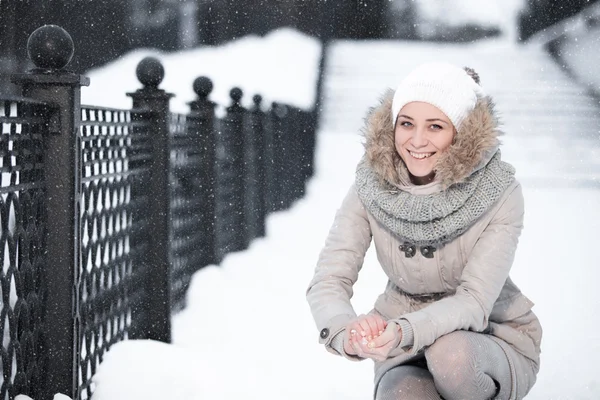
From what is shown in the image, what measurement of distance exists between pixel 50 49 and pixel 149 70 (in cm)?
155

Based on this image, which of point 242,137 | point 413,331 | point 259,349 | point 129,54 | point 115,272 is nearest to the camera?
point 413,331

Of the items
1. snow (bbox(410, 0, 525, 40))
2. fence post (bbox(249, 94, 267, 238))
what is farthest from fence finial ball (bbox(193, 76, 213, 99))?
snow (bbox(410, 0, 525, 40))

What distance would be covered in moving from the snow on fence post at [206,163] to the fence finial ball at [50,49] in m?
3.02

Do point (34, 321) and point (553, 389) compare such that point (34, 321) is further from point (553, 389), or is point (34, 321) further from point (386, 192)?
point (553, 389)

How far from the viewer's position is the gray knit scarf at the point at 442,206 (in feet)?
7.75

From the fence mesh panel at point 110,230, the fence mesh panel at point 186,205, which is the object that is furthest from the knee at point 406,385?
the fence mesh panel at point 186,205

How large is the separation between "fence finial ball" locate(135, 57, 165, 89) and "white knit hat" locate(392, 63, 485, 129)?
7.65 ft

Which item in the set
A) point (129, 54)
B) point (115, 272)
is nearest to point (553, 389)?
point (115, 272)

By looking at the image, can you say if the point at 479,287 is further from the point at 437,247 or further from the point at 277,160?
the point at 277,160

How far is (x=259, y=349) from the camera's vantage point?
14.6 ft

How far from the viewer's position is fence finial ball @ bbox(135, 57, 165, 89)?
4.53m

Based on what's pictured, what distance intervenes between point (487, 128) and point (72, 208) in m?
1.54

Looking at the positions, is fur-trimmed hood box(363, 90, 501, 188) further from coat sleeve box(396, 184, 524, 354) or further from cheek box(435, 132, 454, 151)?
coat sleeve box(396, 184, 524, 354)

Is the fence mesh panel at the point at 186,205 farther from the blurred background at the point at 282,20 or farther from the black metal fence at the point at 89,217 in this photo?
the blurred background at the point at 282,20
